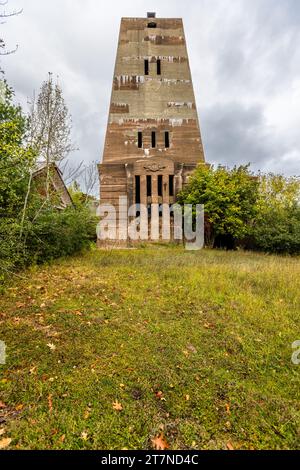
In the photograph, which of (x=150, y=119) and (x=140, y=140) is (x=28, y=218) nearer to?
(x=140, y=140)

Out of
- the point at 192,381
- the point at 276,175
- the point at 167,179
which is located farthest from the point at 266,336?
the point at 276,175

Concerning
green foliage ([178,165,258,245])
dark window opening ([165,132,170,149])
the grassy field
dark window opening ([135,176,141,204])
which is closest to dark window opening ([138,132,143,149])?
dark window opening ([165,132,170,149])

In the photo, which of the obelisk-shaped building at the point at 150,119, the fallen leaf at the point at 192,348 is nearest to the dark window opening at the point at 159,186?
the obelisk-shaped building at the point at 150,119

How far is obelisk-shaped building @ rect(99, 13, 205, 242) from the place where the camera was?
16.9 metres

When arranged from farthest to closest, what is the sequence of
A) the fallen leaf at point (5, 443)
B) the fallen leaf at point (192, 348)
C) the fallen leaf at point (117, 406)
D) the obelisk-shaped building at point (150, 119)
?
the obelisk-shaped building at point (150, 119) → the fallen leaf at point (192, 348) → the fallen leaf at point (117, 406) → the fallen leaf at point (5, 443)

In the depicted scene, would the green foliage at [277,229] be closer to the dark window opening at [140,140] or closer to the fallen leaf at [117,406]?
the dark window opening at [140,140]

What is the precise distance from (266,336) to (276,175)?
21.3 meters

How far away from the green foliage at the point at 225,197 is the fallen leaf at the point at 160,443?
13.1 meters

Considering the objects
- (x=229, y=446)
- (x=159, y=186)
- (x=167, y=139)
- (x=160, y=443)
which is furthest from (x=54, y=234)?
(x=167, y=139)

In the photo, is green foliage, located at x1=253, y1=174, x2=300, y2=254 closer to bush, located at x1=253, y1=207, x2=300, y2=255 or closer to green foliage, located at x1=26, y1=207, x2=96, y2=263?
bush, located at x1=253, y1=207, x2=300, y2=255

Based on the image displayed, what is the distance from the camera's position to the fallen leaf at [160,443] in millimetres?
2393

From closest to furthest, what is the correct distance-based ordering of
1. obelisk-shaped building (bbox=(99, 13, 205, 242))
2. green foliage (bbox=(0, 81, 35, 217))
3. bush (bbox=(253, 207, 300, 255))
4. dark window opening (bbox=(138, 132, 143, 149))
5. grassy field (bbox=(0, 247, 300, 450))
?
grassy field (bbox=(0, 247, 300, 450)) → green foliage (bbox=(0, 81, 35, 217)) → bush (bbox=(253, 207, 300, 255)) → obelisk-shaped building (bbox=(99, 13, 205, 242)) → dark window opening (bbox=(138, 132, 143, 149))

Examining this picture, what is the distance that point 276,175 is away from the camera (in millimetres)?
22016
